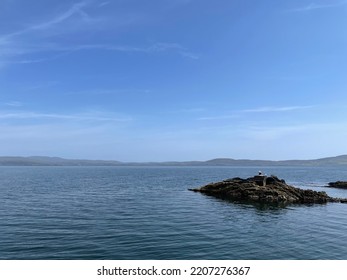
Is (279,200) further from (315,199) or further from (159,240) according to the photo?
(159,240)

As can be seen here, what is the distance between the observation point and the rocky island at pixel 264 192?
201 feet

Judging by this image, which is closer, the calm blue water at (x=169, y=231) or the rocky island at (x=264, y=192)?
the calm blue water at (x=169, y=231)

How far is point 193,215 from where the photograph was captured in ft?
148

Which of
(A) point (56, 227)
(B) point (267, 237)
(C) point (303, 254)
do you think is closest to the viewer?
(C) point (303, 254)

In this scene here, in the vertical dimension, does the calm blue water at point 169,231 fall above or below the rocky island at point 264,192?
below

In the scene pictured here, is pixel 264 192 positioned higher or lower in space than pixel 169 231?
higher

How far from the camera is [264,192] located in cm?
6344

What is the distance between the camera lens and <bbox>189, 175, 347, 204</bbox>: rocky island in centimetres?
6134

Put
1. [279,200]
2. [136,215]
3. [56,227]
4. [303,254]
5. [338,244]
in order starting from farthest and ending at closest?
[279,200]
[136,215]
[56,227]
[338,244]
[303,254]

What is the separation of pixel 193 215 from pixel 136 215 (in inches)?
302

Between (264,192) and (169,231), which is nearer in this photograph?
(169,231)

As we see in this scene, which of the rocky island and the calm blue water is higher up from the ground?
the rocky island

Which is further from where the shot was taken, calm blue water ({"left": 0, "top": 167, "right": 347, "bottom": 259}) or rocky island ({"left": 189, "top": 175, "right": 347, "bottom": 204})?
rocky island ({"left": 189, "top": 175, "right": 347, "bottom": 204})
